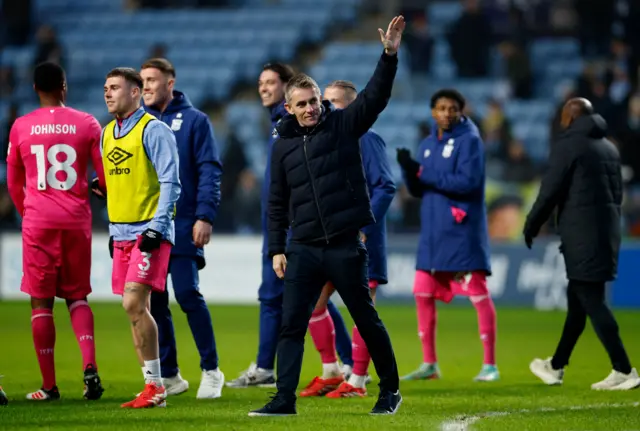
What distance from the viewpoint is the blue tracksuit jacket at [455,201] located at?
9.89 metres

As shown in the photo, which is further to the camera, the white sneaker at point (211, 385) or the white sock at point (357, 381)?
the white sock at point (357, 381)

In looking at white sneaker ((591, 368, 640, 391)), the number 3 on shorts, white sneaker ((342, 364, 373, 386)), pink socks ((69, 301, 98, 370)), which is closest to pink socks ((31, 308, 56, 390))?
pink socks ((69, 301, 98, 370))

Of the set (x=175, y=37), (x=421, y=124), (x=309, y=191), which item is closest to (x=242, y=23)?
(x=175, y=37)

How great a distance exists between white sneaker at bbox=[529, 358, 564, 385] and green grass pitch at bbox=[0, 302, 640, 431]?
3.7 inches

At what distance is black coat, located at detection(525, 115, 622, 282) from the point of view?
30.1 ft

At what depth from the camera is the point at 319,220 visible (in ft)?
23.4

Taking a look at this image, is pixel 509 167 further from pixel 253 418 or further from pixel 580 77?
pixel 253 418

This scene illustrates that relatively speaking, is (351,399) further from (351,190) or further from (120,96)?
(120,96)

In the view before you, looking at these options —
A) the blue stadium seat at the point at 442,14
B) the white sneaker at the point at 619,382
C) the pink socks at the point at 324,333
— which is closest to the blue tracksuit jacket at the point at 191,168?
the pink socks at the point at 324,333

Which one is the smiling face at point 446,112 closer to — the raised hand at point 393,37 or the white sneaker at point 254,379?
the white sneaker at point 254,379

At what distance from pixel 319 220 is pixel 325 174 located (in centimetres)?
27

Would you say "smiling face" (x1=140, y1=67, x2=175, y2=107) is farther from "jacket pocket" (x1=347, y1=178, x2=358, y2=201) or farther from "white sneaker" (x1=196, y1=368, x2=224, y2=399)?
"jacket pocket" (x1=347, y1=178, x2=358, y2=201)

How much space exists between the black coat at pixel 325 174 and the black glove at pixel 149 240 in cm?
71

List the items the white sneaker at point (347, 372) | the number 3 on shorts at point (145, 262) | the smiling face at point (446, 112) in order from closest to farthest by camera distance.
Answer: the number 3 on shorts at point (145, 262), the white sneaker at point (347, 372), the smiling face at point (446, 112)
